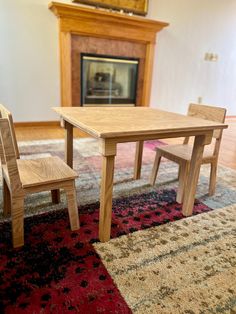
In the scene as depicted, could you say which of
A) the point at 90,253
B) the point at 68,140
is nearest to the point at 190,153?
the point at 68,140

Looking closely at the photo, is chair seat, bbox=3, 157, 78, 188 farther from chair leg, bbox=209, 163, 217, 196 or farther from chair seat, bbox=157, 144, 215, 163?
chair leg, bbox=209, 163, 217, 196

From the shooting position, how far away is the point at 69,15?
352cm

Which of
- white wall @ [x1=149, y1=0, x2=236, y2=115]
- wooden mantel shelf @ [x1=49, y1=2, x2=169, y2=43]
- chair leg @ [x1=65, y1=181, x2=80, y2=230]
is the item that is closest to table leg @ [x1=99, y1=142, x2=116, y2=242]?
chair leg @ [x1=65, y1=181, x2=80, y2=230]

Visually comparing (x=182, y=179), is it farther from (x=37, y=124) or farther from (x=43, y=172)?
(x=37, y=124)

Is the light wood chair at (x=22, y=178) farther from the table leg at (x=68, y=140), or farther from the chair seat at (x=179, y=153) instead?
the chair seat at (x=179, y=153)

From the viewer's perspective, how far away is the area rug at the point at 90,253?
97 centimetres

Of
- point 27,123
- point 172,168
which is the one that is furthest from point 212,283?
point 27,123

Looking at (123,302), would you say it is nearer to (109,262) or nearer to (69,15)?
(109,262)

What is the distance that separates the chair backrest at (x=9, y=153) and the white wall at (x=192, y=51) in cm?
403

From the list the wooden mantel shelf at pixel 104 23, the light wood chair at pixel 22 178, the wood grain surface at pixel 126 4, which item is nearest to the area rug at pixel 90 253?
the light wood chair at pixel 22 178

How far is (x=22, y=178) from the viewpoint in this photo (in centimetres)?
124

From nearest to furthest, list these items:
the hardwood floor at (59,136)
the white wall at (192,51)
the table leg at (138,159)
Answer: the table leg at (138,159)
the hardwood floor at (59,136)
the white wall at (192,51)

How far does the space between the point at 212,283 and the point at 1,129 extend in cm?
119

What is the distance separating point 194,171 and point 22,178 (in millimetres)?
1064
